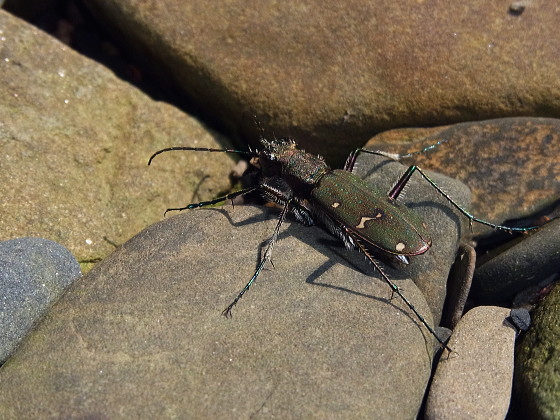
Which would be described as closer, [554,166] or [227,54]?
[554,166]

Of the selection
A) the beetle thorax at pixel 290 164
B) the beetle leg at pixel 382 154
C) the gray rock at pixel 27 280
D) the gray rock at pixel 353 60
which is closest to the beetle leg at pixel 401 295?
the beetle thorax at pixel 290 164

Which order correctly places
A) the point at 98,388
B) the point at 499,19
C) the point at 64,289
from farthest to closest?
the point at 499,19
the point at 64,289
the point at 98,388

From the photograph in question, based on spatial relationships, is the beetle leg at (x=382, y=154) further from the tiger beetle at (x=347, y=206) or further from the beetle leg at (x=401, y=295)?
the beetle leg at (x=401, y=295)

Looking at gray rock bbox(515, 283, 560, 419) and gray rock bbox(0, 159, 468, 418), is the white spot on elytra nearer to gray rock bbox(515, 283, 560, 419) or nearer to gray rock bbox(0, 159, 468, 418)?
gray rock bbox(0, 159, 468, 418)

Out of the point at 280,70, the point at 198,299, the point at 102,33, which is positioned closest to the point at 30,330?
the point at 198,299

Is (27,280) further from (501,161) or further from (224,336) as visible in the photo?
(501,161)

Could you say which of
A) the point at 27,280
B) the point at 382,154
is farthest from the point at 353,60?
the point at 27,280

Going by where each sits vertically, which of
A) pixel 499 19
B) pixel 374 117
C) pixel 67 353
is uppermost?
pixel 499 19

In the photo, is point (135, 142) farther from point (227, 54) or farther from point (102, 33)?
point (102, 33)
